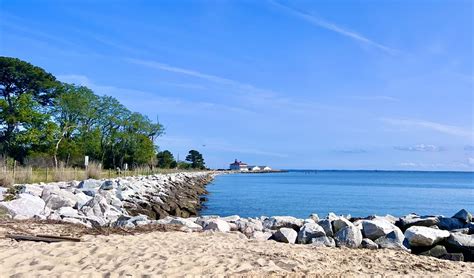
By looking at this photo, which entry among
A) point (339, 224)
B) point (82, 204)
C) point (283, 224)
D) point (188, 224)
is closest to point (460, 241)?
point (339, 224)

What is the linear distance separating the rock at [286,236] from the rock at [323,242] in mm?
427

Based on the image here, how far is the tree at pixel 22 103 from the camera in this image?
3444 centimetres

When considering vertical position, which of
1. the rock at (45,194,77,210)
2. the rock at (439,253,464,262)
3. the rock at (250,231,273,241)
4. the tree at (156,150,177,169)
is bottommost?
the rock at (439,253,464,262)

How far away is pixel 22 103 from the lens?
114ft

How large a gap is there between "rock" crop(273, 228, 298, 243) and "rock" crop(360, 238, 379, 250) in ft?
4.50

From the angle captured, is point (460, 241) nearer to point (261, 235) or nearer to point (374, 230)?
point (374, 230)

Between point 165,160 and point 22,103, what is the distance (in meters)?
44.5

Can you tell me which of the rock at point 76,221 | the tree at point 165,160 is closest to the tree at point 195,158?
the tree at point 165,160

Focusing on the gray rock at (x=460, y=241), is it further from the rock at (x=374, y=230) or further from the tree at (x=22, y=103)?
the tree at (x=22, y=103)

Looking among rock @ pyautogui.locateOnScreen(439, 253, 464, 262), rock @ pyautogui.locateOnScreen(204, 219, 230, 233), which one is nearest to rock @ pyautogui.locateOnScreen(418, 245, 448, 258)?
rock @ pyautogui.locateOnScreen(439, 253, 464, 262)

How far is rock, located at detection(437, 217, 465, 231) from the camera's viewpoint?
1141cm

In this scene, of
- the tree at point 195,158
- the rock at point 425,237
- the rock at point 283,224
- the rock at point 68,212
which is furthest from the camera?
the tree at point 195,158

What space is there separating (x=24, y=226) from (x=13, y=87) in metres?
43.1

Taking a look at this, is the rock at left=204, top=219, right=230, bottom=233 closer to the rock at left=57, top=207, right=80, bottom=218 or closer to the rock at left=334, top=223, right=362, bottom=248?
the rock at left=334, top=223, right=362, bottom=248
